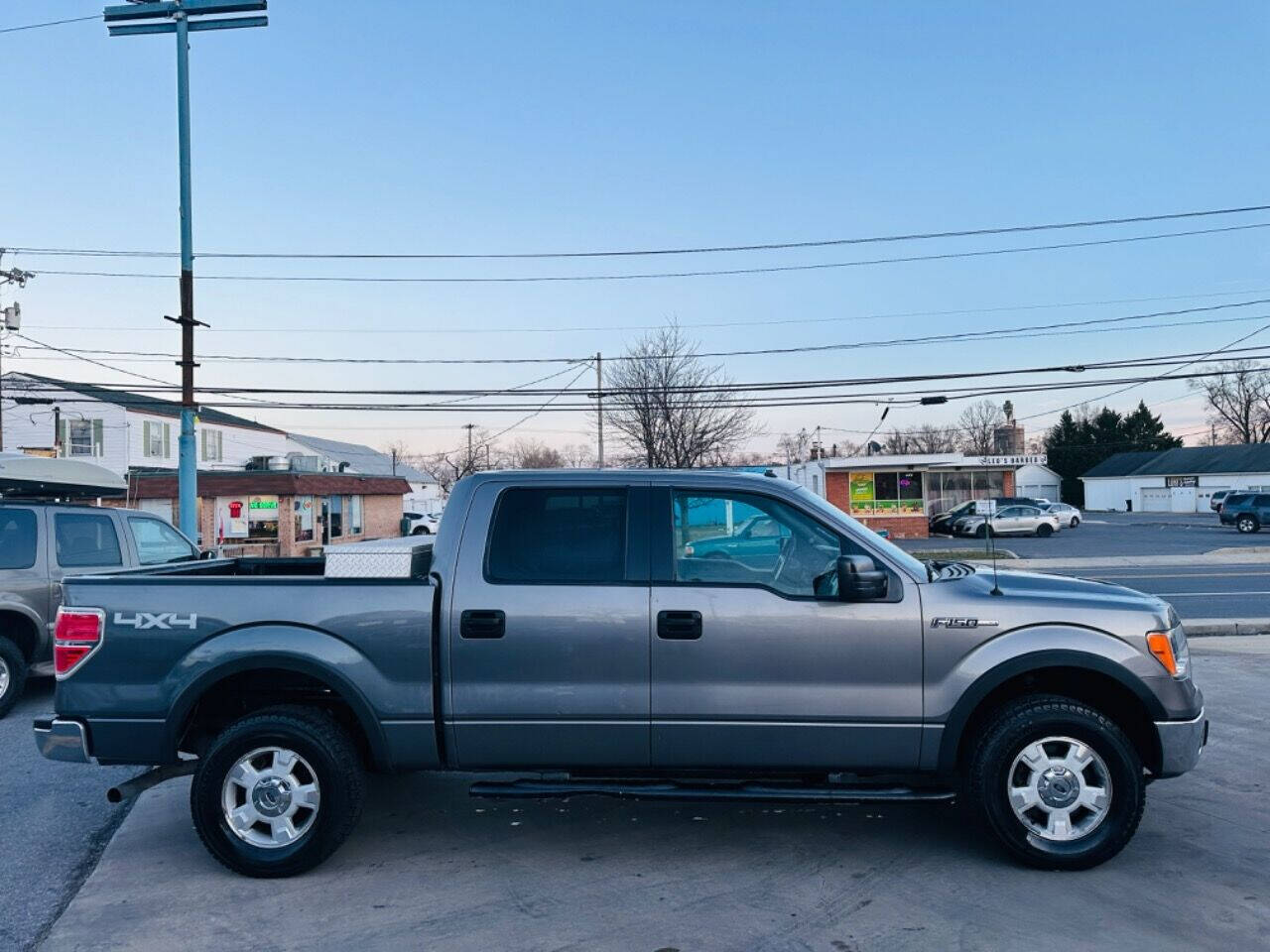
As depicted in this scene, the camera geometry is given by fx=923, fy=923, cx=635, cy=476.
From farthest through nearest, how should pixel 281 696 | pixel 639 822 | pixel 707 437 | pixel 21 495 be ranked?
pixel 707 437 < pixel 21 495 < pixel 639 822 < pixel 281 696

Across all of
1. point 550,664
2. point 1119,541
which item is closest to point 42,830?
point 550,664

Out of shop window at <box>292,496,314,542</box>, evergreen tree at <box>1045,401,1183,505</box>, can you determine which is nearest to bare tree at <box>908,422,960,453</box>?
evergreen tree at <box>1045,401,1183,505</box>

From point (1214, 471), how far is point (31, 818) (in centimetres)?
7813

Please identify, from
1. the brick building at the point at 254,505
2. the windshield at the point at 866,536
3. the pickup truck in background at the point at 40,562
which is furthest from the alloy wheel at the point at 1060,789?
the brick building at the point at 254,505

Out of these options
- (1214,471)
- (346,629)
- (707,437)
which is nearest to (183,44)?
(346,629)

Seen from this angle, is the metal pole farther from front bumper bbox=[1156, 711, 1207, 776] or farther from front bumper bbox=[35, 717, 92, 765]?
front bumper bbox=[1156, 711, 1207, 776]

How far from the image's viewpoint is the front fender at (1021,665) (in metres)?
4.36

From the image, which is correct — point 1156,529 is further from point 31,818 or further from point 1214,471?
point 31,818

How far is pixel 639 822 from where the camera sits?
17.2 ft

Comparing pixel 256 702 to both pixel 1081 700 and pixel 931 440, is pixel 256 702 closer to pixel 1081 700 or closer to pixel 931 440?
pixel 1081 700

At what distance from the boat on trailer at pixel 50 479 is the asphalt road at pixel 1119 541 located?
85.9 feet

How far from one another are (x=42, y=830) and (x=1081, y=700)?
5725mm

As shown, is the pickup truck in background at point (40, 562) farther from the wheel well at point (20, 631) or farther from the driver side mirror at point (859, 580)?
the driver side mirror at point (859, 580)

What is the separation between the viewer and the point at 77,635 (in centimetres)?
454
